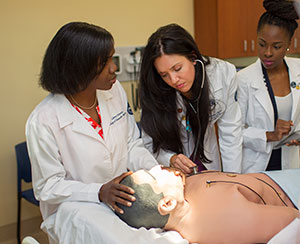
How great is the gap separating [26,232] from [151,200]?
2.03 m

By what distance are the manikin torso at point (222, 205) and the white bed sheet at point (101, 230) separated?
0.30ft

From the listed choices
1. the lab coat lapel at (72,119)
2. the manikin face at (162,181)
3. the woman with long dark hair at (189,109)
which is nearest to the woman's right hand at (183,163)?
the woman with long dark hair at (189,109)

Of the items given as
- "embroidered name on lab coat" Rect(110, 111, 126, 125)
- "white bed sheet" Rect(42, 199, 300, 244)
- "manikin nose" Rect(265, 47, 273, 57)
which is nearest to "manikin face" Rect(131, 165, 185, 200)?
"white bed sheet" Rect(42, 199, 300, 244)

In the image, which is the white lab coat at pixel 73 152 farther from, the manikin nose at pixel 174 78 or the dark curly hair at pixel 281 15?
the dark curly hair at pixel 281 15

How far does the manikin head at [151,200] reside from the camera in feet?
3.99

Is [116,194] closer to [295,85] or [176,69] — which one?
[176,69]

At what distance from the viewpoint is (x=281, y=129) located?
170 cm

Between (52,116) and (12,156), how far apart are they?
4.83 ft

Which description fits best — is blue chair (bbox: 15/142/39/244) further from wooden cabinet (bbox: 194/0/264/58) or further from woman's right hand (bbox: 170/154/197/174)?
wooden cabinet (bbox: 194/0/264/58)

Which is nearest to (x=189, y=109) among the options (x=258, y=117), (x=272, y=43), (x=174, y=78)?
(x=174, y=78)

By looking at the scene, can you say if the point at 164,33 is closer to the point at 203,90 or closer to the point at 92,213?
the point at 203,90

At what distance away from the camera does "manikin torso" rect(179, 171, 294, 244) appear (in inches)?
46.8

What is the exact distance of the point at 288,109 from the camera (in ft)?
6.07

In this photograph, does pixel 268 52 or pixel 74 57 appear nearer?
pixel 74 57
